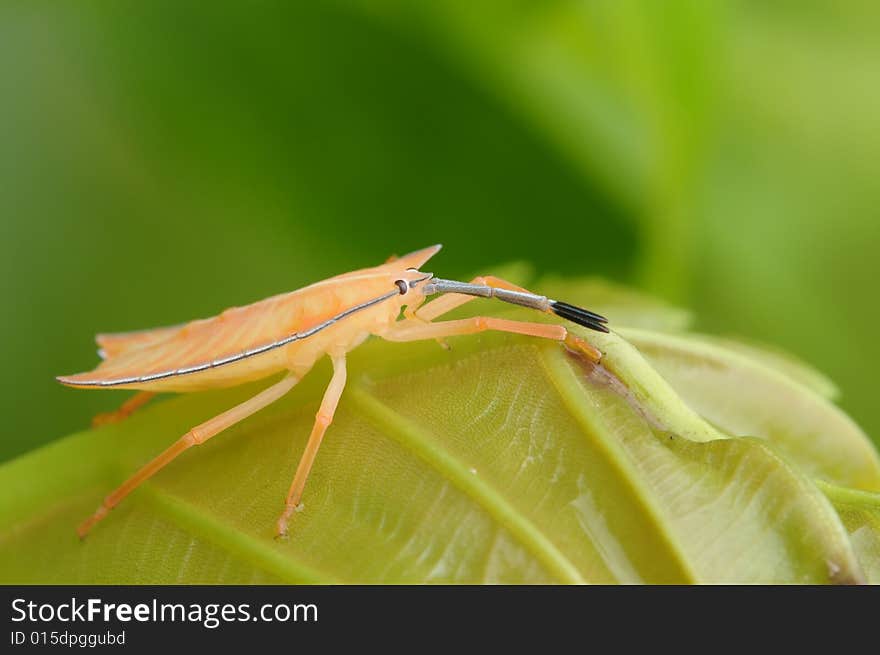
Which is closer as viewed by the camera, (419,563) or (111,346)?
(419,563)

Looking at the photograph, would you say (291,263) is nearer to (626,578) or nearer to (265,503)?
(265,503)

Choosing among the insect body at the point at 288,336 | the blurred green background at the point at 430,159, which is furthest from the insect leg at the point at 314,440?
the blurred green background at the point at 430,159

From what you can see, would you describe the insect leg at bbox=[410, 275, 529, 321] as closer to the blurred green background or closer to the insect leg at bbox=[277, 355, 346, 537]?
the insect leg at bbox=[277, 355, 346, 537]

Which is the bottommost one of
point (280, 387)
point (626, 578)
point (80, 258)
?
point (626, 578)

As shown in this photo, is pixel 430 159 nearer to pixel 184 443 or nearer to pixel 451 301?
pixel 451 301

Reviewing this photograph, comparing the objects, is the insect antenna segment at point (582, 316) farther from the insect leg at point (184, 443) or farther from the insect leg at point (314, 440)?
the insect leg at point (184, 443)
